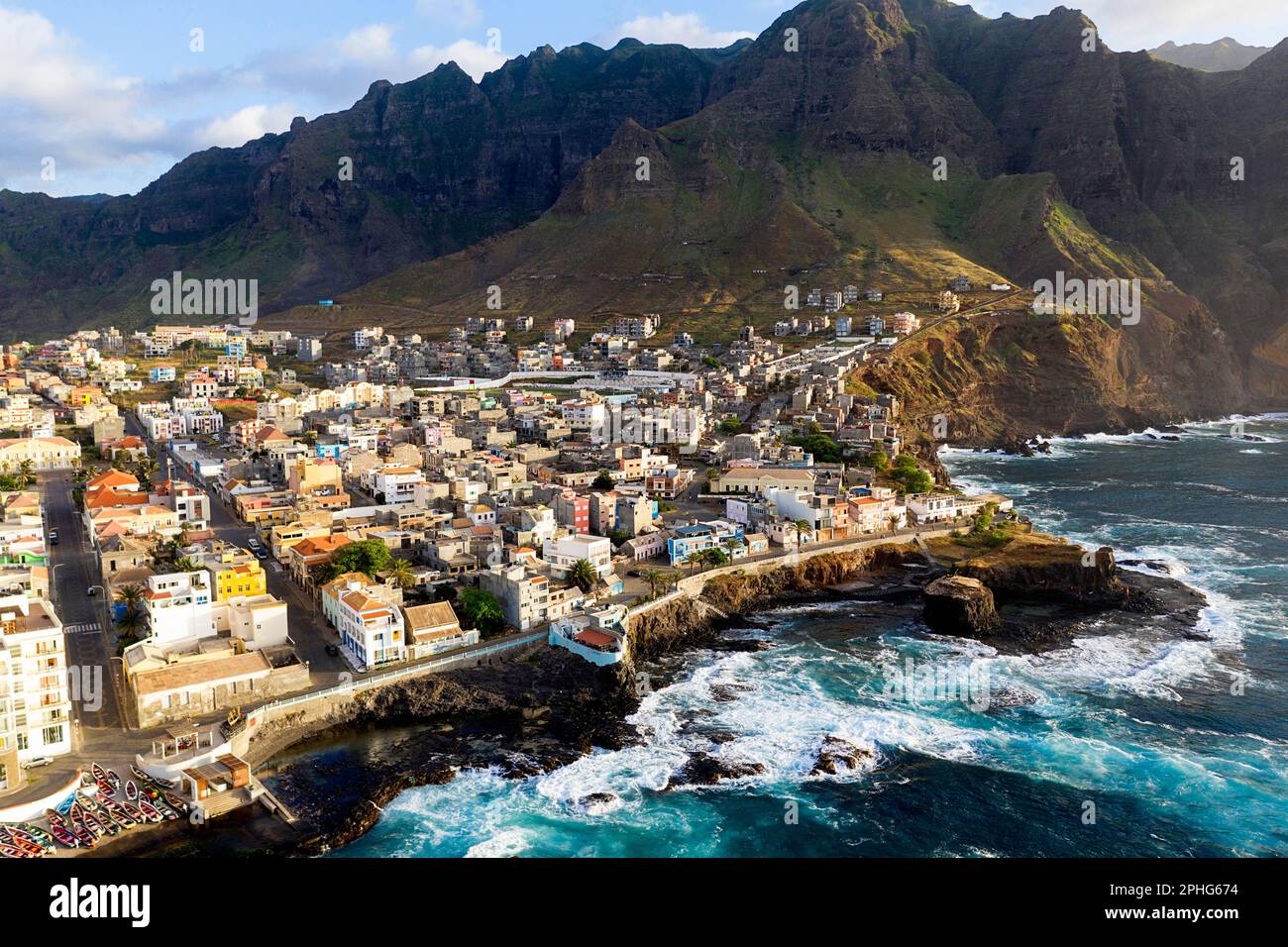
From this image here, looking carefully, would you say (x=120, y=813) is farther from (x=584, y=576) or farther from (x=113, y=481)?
(x=113, y=481)

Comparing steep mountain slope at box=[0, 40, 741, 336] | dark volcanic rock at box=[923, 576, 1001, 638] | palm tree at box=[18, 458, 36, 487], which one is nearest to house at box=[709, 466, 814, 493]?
dark volcanic rock at box=[923, 576, 1001, 638]

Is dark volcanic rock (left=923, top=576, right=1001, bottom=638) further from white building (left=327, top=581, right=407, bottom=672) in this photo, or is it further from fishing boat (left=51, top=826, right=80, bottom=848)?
fishing boat (left=51, top=826, right=80, bottom=848)

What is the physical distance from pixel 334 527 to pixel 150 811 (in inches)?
804

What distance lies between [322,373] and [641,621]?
239ft

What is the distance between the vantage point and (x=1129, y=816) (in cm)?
2348

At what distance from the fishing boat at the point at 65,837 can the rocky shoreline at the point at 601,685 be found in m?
1.39

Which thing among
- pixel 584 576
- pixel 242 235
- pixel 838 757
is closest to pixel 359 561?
pixel 584 576

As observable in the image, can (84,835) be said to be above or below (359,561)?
below

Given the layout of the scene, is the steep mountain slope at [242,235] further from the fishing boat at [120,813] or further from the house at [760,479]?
the fishing boat at [120,813]

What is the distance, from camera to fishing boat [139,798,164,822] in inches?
864

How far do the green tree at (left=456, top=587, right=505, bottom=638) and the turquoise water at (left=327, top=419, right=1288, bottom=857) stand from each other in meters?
6.12

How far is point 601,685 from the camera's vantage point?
30.1 meters
